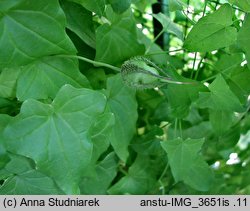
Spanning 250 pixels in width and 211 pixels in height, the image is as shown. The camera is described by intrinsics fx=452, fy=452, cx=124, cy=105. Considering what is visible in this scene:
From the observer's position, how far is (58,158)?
0.57 metres

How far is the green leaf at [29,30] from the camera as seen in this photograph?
1.73ft

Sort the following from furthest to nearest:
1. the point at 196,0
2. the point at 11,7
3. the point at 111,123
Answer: the point at 196,0, the point at 111,123, the point at 11,7

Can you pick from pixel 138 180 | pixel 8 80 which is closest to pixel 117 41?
pixel 8 80

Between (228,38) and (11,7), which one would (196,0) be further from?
(11,7)

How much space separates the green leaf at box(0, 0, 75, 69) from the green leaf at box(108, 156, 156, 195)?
33cm

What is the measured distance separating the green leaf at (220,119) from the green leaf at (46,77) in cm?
24

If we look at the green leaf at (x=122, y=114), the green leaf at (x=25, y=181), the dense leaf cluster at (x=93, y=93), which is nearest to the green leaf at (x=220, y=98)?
the dense leaf cluster at (x=93, y=93)

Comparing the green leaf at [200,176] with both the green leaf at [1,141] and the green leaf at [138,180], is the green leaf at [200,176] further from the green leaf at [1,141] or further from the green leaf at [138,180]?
the green leaf at [1,141]

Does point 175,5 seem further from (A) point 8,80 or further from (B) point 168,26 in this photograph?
(A) point 8,80

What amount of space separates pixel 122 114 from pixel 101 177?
0.12 m

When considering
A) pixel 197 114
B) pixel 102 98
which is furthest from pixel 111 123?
pixel 197 114

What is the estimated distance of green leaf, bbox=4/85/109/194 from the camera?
56 centimetres

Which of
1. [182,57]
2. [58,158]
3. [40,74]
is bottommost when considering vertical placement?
[58,158]

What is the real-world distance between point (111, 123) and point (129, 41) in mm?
135
